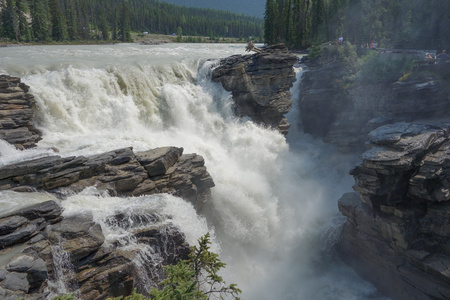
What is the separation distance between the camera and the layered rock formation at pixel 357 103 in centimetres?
2189

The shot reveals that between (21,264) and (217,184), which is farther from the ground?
(21,264)

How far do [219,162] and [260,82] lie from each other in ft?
33.1

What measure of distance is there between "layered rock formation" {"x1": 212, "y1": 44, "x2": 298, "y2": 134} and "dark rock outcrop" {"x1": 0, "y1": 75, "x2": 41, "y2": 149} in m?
14.9

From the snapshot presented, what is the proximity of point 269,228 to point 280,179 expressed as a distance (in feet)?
17.8

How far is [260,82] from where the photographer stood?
2830 centimetres

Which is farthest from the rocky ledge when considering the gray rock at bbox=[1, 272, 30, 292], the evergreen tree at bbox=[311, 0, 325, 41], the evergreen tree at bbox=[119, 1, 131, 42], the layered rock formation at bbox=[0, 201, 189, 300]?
the evergreen tree at bbox=[119, 1, 131, 42]

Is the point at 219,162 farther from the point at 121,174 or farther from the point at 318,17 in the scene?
the point at 318,17

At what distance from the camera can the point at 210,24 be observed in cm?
14212

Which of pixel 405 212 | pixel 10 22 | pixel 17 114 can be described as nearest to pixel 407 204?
pixel 405 212

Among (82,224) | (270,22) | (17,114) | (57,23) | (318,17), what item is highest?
(318,17)

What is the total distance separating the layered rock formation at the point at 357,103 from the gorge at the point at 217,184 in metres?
0.14

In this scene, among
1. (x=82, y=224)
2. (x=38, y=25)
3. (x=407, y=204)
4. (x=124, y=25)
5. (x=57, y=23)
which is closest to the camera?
(x=82, y=224)

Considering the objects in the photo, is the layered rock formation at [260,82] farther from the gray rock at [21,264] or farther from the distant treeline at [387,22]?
the gray rock at [21,264]

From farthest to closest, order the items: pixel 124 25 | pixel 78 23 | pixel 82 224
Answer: pixel 124 25 → pixel 78 23 → pixel 82 224
